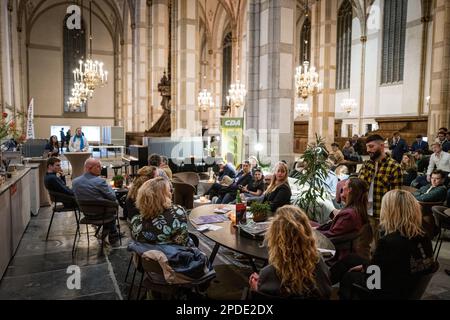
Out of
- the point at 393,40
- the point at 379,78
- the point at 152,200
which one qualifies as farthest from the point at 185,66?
the point at 393,40

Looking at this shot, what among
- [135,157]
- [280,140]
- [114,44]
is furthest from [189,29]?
[114,44]

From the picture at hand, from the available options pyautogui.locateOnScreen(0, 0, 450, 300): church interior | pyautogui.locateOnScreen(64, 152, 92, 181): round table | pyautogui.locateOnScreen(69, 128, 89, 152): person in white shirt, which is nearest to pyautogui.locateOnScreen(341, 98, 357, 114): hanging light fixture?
pyautogui.locateOnScreen(0, 0, 450, 300): church interior

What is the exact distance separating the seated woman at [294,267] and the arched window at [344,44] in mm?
22534

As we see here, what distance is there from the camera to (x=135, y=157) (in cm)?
1235

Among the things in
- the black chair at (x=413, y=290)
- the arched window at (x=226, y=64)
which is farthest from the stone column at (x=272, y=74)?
the arched window at (x=226, y=64)

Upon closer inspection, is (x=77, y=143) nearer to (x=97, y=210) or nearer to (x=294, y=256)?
(x=97, y=210)

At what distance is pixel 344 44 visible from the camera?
74.4ft

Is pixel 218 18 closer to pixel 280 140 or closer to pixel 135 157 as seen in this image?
pixel 135 157

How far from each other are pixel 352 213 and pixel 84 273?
304 centimetres

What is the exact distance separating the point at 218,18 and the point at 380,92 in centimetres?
1321

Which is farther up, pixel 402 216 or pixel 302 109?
pixel 302 109

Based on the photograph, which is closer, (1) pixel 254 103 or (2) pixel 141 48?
(1) pixel 254 103

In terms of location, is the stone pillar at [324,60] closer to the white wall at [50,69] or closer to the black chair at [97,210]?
the black chair at [97,210]

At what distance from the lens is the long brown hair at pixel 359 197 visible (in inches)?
122
